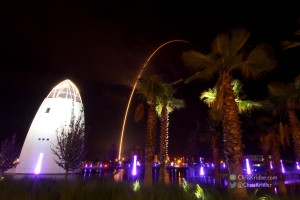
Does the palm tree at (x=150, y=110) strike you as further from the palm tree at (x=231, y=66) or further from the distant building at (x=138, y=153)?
the distant building at (x=138, y=153)

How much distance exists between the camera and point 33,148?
119 feet

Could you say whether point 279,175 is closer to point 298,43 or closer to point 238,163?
point 238,163

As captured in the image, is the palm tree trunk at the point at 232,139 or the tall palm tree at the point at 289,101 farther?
the tall palm tree at the point at 289,101

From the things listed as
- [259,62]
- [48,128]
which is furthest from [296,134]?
[48,128]

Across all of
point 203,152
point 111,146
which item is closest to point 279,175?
point 203,152

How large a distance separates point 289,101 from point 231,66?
7116 millimetres

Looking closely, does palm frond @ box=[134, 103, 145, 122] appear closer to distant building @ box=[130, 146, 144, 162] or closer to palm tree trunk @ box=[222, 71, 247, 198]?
palm tree trunk @ box=[222, 71, 247, 198]

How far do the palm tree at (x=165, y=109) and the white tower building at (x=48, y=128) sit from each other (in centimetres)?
2140

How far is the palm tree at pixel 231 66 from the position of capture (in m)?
8.66

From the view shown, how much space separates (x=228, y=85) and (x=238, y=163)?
13.0 feet

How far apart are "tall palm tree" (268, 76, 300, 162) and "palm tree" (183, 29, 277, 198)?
4646 millimetres

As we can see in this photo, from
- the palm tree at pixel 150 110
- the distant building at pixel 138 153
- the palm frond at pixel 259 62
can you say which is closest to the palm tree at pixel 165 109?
the palm tree at pixel 150 110

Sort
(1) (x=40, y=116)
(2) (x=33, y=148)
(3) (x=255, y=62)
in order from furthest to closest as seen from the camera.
Answer: 1. (1) (x=40, y=116)
2. (2) (x=33, y=148)
3. (3) (x=255, y=62)

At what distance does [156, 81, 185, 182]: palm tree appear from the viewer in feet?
53.1
